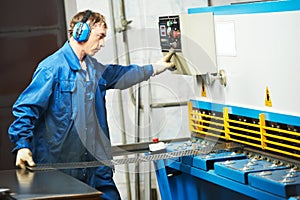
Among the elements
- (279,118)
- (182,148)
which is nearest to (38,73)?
(182,148)

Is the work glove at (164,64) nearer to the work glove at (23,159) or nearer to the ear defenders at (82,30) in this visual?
the ear defenders at (82,30)

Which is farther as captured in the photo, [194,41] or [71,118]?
[71,118]

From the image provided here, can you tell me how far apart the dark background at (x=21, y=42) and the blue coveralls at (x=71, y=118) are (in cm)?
106

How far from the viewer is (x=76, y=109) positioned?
4051 mm

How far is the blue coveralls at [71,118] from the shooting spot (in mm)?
4016

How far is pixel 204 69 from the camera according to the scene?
3.90m

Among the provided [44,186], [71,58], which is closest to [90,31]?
[71,58]

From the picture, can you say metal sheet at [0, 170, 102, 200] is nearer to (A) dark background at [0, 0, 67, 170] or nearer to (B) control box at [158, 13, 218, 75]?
(B) control box at [158, 13, 218, 75]

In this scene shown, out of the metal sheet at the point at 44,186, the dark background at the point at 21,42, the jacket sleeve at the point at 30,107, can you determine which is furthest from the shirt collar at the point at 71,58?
the dark background at the point at 21,42

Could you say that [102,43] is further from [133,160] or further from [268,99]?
[268,99]

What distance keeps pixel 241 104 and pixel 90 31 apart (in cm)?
100

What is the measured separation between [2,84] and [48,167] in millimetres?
1561

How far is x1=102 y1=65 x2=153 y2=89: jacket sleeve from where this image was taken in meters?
4.27

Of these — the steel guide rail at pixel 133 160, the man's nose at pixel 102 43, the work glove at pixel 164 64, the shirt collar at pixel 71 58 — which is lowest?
the steel guide rail at pixel 133 160
